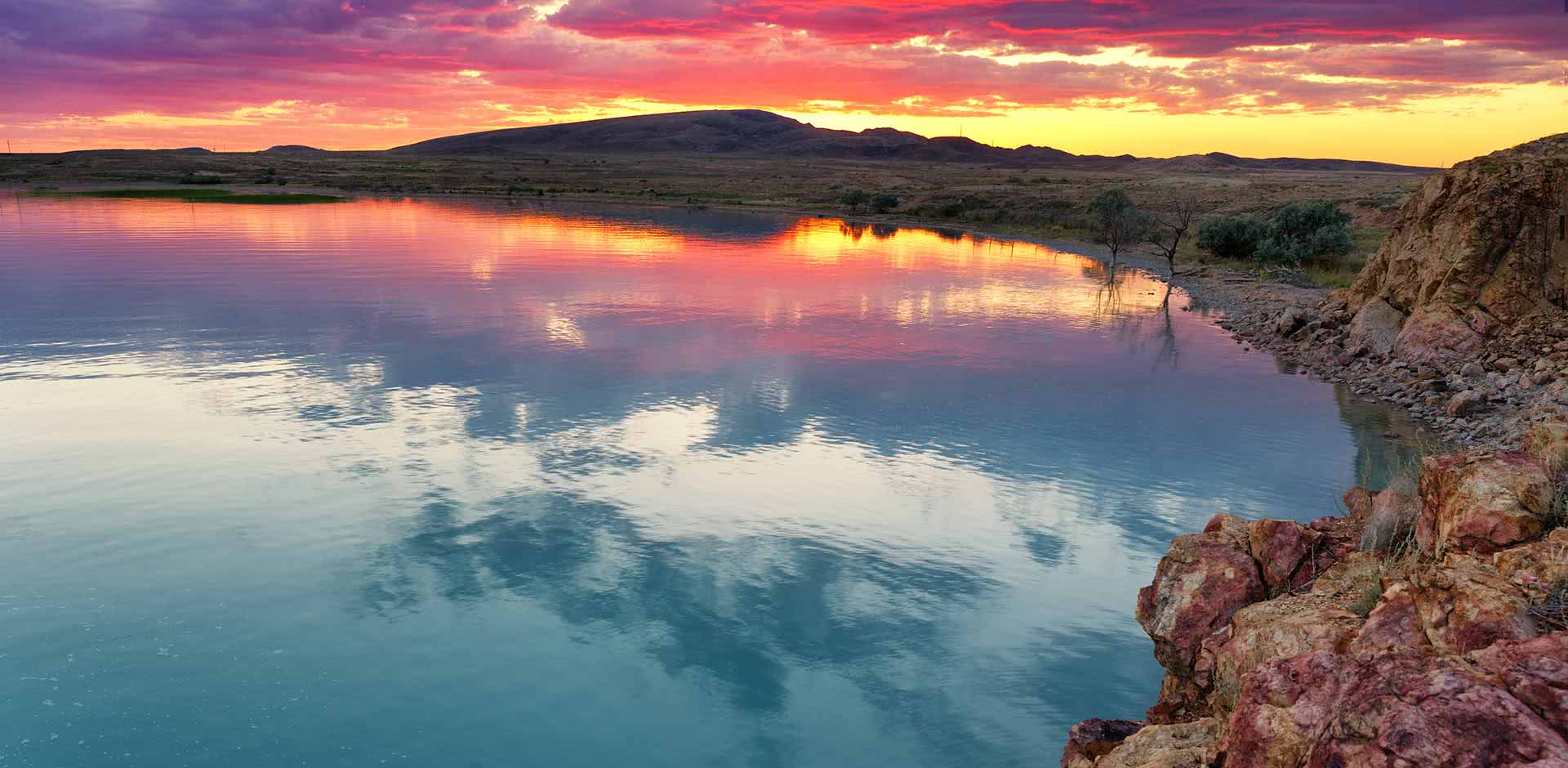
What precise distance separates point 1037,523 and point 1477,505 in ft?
24.8

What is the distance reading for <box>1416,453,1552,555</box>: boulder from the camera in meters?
6.21

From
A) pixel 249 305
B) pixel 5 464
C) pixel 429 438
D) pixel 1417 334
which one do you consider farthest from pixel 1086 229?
pixel 5 464

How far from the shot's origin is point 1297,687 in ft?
17.5

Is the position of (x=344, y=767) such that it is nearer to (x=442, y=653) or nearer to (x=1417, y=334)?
(x=442, y=653)

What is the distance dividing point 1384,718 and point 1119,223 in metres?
50.6

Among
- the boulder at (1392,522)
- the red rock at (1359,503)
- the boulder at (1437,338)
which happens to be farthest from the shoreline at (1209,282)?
the boulder at (1392,522)

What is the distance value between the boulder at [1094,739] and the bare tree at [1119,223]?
44.0 m

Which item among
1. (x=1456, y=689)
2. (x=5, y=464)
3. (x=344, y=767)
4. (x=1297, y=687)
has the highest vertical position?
Answer: (x=1456, y=689)

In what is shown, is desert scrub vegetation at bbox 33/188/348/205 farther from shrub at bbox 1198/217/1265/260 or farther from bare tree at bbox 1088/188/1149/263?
shrub at bbox 1198/217/1265/260

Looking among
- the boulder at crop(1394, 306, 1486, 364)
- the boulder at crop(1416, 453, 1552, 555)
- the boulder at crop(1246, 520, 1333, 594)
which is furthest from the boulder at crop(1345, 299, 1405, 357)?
the boulder at crop(1416, 453, 1552, 555)

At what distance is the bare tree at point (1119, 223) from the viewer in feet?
173

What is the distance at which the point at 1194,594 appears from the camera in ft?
26.0

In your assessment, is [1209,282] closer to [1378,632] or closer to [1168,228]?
[1168,228]

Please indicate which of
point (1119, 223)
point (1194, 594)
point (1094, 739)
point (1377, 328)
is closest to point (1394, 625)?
point (1194, 594)
